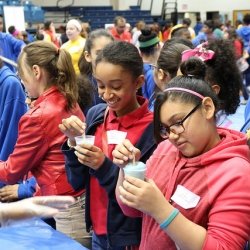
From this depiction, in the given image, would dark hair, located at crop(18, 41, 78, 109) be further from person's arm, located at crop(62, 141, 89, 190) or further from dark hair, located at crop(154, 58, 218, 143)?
dark hair, located at crop(154, 58, 218, 143)

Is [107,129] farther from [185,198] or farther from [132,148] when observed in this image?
[185,198]

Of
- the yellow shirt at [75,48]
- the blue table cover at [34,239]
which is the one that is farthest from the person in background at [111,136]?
the yellow shirt at [75,48]

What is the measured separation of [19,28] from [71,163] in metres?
→ 12.4

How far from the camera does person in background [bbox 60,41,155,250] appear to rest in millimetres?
1867

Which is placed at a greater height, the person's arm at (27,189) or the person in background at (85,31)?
the person in background at (85,31)

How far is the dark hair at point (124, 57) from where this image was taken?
2.00 m

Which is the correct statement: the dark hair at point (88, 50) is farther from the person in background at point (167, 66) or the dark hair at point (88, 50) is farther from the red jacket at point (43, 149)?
the red jacket at point (43, 149)

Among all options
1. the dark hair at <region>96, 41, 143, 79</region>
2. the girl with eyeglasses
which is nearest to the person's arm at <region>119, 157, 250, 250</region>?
the girl with eyeglasses

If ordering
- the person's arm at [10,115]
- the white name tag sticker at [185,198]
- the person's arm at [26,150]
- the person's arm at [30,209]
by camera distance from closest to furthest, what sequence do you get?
the person's arm at [30,209] → the white name tag sticker at [185,198] → the person's arm at [26,150] → the person's arm at [10,115]

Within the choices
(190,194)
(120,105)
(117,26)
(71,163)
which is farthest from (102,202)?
(117,26)

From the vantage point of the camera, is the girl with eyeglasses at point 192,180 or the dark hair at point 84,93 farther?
the dark hair at point 84,93

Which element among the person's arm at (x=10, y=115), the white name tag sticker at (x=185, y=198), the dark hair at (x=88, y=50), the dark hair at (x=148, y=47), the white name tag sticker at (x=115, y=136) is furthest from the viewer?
the dark hair at (x=148, y=47)

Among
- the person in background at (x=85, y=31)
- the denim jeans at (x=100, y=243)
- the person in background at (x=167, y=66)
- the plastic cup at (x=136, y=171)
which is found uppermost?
the person in background at (x=167, y=66)

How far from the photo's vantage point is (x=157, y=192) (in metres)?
1.35
